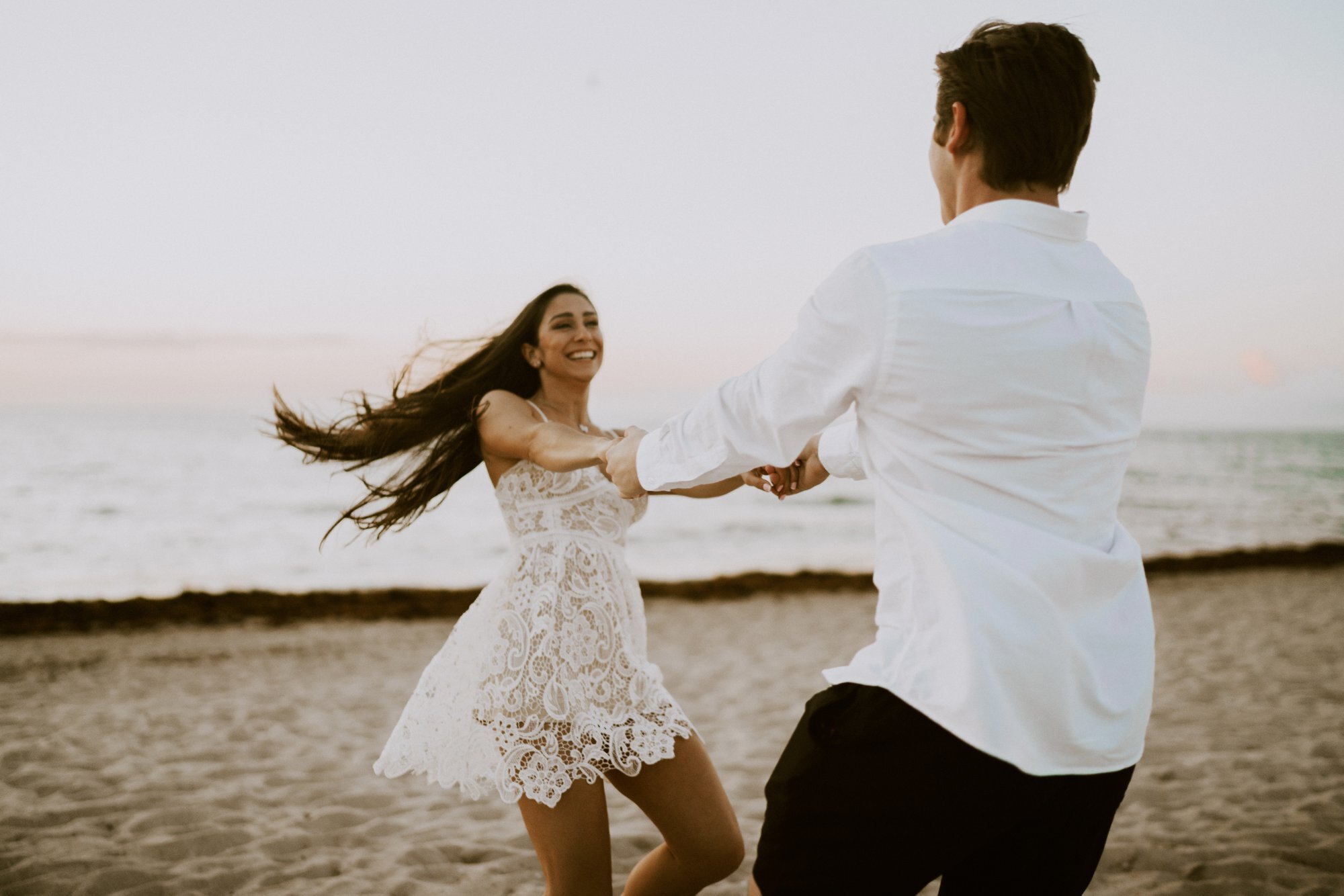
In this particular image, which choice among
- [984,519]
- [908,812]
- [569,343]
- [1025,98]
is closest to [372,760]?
[569,343]

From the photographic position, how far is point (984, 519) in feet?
4.71

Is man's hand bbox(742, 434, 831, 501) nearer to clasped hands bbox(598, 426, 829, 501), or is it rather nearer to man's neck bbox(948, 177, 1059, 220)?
clasped hands bbox(598, 426, 829, 501)

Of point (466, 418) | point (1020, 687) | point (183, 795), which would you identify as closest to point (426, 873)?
point (183, 795)

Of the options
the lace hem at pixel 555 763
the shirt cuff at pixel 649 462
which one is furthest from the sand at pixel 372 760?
the shirt cuff at pixel 649 462

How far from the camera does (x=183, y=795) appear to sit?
5.07 m

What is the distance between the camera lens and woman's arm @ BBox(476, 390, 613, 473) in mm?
2600

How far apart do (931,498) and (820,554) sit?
58.6ft

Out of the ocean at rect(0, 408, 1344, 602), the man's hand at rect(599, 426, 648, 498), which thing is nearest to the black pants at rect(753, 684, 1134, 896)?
the man's hand at rect(599, 426, 648, 498)

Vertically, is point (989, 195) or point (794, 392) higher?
point (989, 195)

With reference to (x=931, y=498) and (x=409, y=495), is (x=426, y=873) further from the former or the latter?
(x=931, y=498)

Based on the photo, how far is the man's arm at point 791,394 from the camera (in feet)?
4.84

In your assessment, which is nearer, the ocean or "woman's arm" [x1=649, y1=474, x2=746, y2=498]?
"woman's arm" [x1=649, y1=474, x2=746, y2=498]

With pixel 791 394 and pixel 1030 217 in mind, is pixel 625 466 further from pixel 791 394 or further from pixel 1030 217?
pixel 1030 217

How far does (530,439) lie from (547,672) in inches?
28.1
